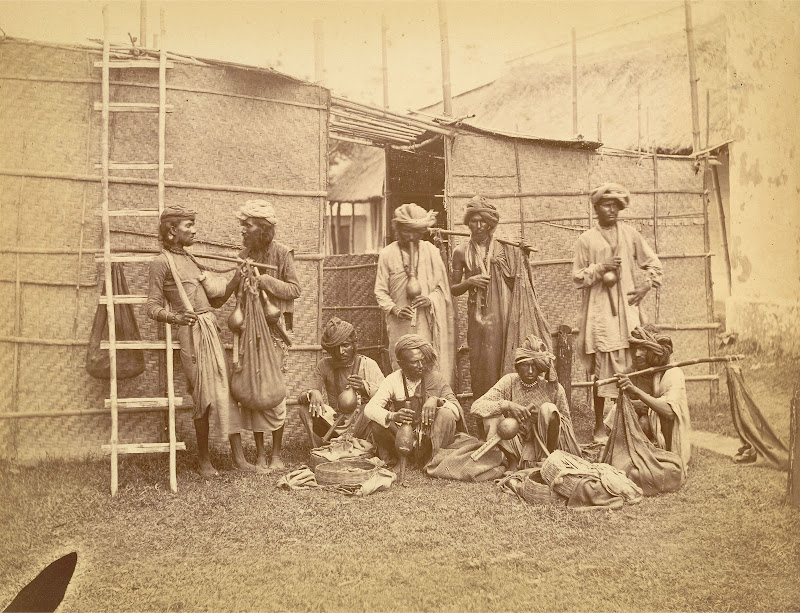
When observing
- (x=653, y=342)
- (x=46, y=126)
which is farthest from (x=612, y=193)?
(x=46, y=126)

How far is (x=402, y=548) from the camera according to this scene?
4.21 m

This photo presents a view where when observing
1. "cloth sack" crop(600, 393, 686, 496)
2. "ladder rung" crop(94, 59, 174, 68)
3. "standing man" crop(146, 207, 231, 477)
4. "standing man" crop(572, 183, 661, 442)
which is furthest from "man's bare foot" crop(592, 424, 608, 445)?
"ladder rung" crop(94, 59, 174, 68)

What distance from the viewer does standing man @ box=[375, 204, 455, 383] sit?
20.2 feet

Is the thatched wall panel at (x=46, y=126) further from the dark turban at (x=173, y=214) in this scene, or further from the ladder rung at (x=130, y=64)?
the dark turban at (x=173, y=214)

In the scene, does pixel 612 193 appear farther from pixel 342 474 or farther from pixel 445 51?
pixel 342 474

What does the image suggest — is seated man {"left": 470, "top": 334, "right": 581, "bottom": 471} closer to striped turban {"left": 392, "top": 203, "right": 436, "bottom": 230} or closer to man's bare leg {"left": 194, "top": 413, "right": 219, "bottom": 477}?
striped turban {"left": 392, "top": 203, "right": 436, "bottom": 230}

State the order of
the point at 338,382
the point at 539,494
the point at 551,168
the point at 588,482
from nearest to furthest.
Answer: the point at 588,482 → the point at 539,494 → the point at 338,382 → the point at 551,168

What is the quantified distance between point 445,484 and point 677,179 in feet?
14.1

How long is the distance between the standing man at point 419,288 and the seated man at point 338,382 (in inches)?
12.4

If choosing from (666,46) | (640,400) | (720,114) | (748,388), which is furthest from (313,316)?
(720,114)

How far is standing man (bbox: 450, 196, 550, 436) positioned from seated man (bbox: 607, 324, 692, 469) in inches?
35.5

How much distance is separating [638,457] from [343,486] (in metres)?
1.99

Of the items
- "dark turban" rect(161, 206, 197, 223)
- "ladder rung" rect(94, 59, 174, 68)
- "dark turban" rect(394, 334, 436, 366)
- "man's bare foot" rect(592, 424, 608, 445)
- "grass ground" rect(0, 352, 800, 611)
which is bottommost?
"grass ground" rect(0, 352, 800, 611)

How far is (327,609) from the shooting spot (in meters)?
3.77
